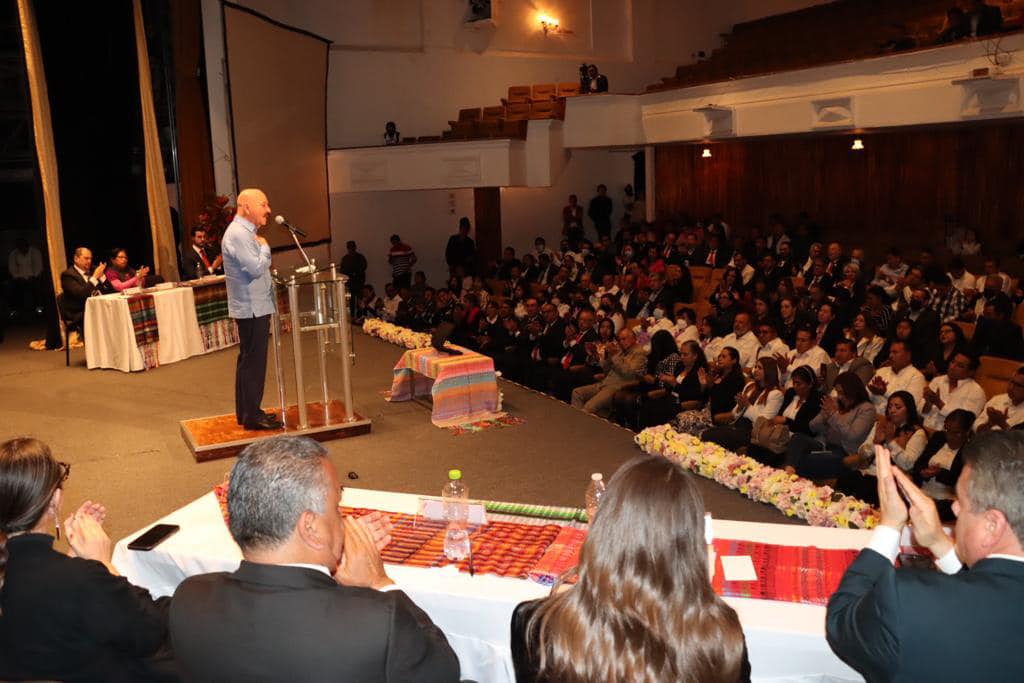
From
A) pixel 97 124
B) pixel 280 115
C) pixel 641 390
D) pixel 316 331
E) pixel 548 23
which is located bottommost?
pixel 641 390

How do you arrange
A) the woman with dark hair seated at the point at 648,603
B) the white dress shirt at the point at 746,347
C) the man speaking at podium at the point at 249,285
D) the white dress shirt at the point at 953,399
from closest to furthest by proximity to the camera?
the woman with dark hair seated at the point at 648,603 < the man speaking at podium at the point at 249,285 < the white dress shirt at the point at 953,399 < the white dress shirt at the point at 746,347

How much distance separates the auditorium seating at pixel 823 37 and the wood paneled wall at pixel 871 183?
40.9 inches

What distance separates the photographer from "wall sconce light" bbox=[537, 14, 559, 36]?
15844mm

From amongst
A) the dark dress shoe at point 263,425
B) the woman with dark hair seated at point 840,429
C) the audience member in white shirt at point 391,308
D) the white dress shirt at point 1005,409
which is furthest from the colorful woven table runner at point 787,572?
the audience member in white shirt at point 391,308

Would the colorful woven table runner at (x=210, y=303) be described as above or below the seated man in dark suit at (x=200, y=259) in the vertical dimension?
below

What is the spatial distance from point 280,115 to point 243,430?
749 centimetres

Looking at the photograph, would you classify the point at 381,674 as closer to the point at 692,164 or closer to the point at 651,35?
the point at 692,164

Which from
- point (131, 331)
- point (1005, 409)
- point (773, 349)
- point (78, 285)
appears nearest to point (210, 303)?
point (131, 331)

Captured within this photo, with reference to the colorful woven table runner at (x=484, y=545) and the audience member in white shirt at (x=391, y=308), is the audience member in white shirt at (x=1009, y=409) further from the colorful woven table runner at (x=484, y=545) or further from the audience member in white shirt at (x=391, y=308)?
the audience member in white shirt at (x=391, y=308)

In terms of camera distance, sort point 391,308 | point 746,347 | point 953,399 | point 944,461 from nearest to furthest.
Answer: point 944,461 → point 953,399 → point 746,347 → point 391,308

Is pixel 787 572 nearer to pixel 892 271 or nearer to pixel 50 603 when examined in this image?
pixel 50 603

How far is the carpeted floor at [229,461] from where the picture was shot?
216 inches

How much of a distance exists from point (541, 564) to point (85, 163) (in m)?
9.74

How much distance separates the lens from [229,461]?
6.03 m
